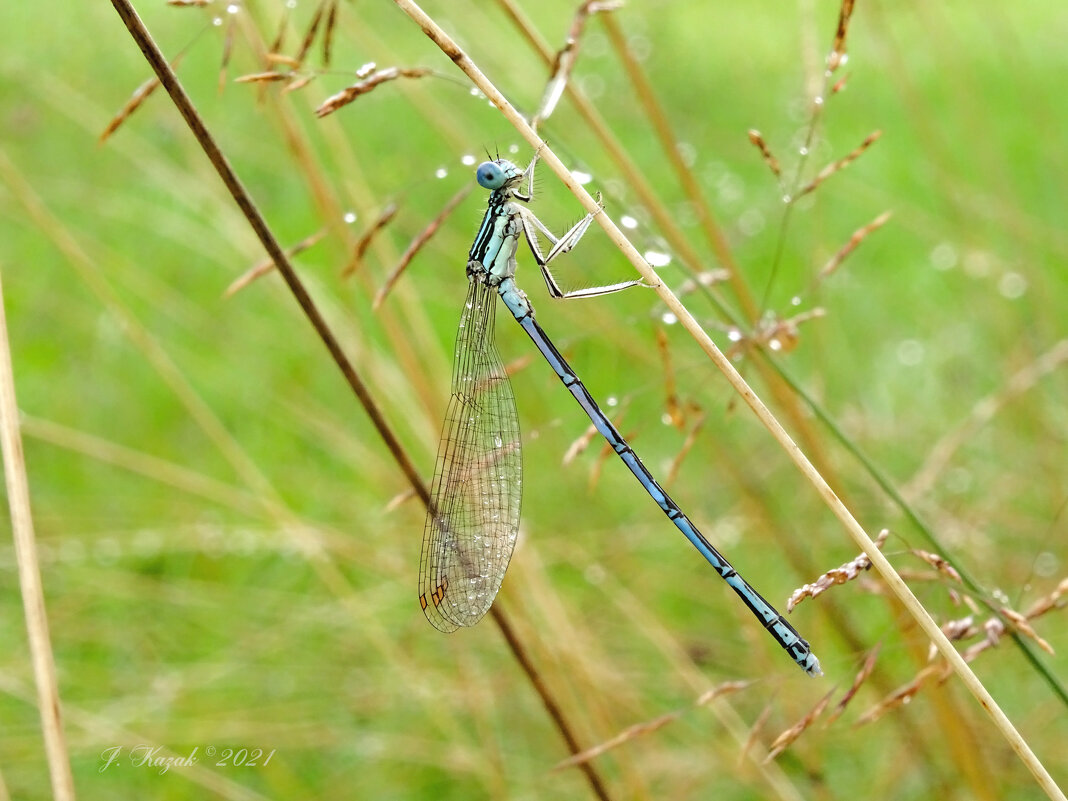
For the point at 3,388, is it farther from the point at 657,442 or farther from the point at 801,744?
the point at 657,442

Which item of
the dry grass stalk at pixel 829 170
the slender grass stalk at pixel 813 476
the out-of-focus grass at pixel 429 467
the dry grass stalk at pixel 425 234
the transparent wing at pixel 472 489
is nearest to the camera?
the slender grass stalk at pixel 813 476

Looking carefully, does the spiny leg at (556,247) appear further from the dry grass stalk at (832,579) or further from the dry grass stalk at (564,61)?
the dry grass stalk at (832,579)

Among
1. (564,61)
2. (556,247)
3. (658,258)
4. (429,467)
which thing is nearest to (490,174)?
(556,247)

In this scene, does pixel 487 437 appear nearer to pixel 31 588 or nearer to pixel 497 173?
pixel 497 173

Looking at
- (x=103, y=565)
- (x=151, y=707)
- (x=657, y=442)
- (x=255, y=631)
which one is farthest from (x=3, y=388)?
(x=657, y=442)

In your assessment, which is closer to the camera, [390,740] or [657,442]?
[390,740]

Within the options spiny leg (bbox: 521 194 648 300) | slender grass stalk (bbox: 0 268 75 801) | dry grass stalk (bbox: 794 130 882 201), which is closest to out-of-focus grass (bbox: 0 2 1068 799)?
spiny leg (bbox: 521 194 648 300)

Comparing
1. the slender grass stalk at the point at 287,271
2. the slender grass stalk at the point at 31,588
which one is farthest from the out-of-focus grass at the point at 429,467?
the slender grass stalk at the point at 31,588

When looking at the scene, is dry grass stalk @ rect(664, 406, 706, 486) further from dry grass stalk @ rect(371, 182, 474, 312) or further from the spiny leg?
dry grass stalk @ rect(371, 182, 474, 312)
